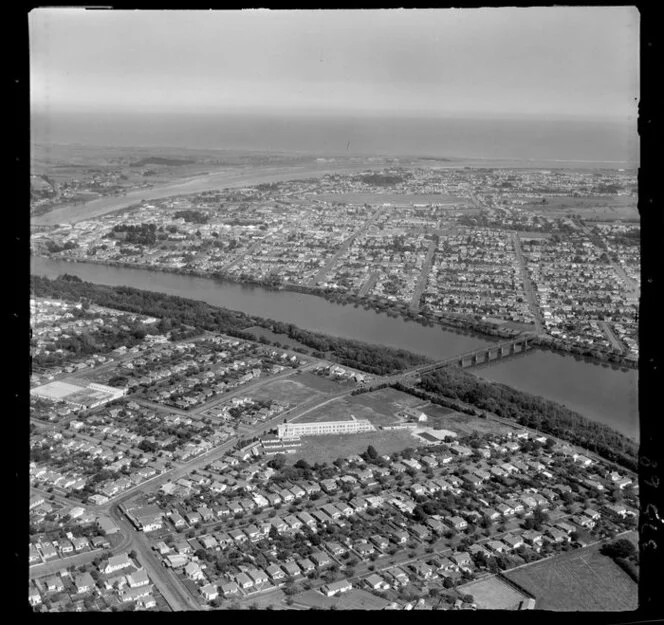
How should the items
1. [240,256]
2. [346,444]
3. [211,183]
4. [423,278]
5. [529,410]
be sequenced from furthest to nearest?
[211,183] → [240,256] → [423,278] → [529,410] → [346,444]

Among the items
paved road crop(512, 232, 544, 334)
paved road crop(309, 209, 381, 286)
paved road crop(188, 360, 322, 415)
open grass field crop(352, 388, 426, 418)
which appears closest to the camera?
paved road crop(188, 360, 322, 415)

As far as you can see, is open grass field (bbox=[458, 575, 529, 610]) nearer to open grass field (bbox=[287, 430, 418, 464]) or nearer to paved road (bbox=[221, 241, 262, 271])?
open grass field (bbox=[287, 430, 418, 464])

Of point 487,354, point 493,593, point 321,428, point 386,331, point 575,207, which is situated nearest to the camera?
point 493,593

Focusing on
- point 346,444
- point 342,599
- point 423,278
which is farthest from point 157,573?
point 423,278

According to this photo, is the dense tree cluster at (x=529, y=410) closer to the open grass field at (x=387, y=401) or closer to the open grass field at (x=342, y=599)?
the open grass field at (x=387, y=401)

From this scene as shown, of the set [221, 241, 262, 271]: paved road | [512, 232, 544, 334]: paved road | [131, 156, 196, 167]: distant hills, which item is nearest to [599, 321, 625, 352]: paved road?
[512, 232, 544, 334]: paved road

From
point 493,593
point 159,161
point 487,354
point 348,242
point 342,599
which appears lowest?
point 493,593

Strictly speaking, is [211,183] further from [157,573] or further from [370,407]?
[157,573]
